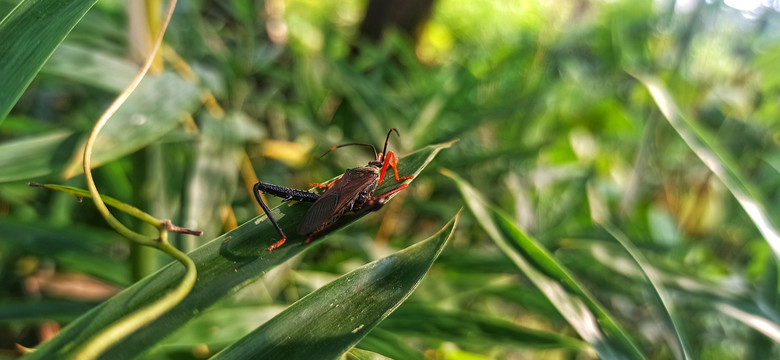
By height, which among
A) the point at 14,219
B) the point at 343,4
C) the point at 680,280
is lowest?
the point at 680,280

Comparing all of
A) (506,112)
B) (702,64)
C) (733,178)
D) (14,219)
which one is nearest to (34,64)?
(14,219)

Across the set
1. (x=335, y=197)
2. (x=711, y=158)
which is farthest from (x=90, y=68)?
(x=711, y=158)

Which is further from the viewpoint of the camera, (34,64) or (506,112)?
(506,112)

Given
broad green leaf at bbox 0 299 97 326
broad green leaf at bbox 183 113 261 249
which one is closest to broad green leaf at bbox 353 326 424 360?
broad green leaf at bbox 183 113 261 249

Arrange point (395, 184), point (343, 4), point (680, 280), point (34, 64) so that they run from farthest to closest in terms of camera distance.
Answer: point (343, 4)
point (680, 280)
point (395, 184)
point (34, 64)

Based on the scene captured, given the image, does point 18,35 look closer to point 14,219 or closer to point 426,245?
point 426,245

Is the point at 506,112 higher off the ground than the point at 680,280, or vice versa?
the point at 506,112

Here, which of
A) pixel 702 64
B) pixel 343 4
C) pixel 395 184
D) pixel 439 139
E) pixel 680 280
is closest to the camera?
pixel 395 184
